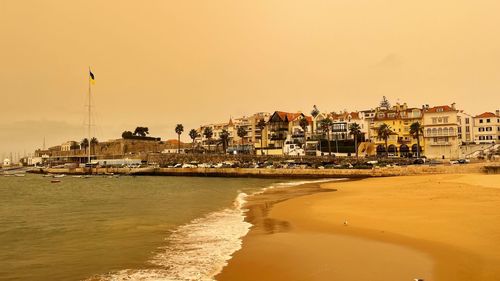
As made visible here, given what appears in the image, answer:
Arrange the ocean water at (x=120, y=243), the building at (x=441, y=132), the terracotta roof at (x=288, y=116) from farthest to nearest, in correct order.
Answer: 1. the terracotta roof at (x=288, y=116)
2. the building at (x=441, y=132)
3. the ocean water at (x=120, y=243)

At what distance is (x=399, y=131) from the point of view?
114188mm

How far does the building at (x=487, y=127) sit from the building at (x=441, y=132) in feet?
23.4

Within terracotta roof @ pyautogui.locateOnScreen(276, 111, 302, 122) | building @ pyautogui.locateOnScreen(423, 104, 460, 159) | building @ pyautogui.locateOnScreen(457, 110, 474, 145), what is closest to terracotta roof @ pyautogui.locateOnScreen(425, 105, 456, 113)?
building @ pyautogui.locateOnScreen(423, 104, 460, 159)

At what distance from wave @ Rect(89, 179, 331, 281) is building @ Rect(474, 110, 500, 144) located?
346 ft

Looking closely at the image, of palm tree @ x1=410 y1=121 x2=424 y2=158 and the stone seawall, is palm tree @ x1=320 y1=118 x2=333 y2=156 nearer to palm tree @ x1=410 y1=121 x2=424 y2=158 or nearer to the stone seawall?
palm tree @ x1=410 y1=121 x2=424 y2=158

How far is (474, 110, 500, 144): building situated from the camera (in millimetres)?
109125

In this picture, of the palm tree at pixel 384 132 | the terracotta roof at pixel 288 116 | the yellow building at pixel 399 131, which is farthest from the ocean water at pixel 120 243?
the terracotta roof at pixel 288 116

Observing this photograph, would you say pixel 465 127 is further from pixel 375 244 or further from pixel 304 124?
pixel 375 244

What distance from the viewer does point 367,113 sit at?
12394cm

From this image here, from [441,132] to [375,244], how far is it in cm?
10001

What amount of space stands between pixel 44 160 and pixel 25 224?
615ft

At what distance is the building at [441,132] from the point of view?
345ft

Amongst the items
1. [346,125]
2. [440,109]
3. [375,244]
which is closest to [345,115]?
[346,125]

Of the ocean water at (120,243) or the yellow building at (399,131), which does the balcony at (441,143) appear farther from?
the ocean water at (120,243)
